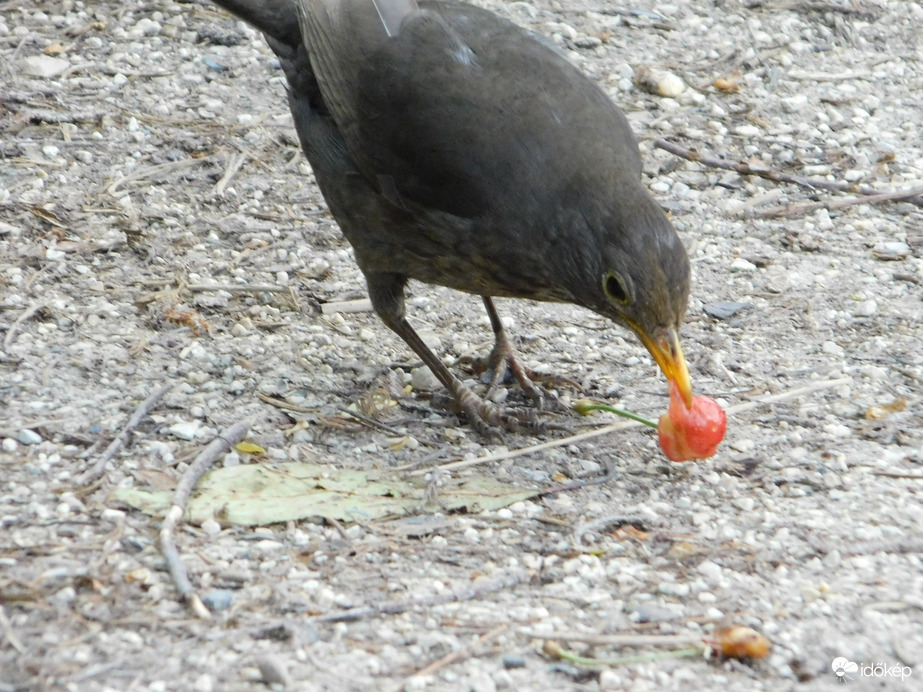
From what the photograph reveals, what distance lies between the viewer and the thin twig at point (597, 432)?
15.0ft

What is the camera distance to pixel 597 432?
479 centimetres

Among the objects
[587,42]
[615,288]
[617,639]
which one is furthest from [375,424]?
[587,42]

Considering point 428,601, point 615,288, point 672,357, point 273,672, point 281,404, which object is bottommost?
point 281,404

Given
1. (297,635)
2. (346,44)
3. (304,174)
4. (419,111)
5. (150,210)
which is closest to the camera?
(297,635)

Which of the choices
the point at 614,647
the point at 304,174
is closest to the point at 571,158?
the point at 614,647

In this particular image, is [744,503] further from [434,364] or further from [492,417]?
[434,364]

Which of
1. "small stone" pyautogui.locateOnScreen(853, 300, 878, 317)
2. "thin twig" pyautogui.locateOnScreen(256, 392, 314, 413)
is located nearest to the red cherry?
"thin twig" pyautogui.locateOnScreen(256, 392, 314, 413)

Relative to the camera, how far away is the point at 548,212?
4449 mm

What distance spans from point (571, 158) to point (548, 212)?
217 millimetres

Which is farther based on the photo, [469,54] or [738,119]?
[738,119]

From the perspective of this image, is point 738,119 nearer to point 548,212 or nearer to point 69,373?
point 548,212

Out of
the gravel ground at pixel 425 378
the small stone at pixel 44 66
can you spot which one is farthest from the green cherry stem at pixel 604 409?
the small stone at pixel 44 66

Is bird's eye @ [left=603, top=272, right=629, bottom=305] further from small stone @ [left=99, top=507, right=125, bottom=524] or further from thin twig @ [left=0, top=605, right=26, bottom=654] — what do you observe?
thin twig @ [left=0, top=605, right=26, bottom=654]

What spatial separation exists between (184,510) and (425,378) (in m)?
1.60
